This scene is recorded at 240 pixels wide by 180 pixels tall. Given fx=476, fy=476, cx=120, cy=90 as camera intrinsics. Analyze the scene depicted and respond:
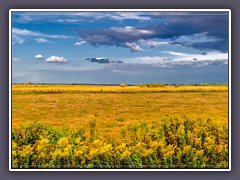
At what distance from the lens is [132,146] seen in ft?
17.8

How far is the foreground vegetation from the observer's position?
5359mm

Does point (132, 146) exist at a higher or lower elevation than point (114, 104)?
lower

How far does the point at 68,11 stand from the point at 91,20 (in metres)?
0.28

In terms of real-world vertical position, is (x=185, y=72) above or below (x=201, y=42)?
below

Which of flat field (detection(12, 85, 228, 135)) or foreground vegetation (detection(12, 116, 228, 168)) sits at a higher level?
flat field (detection(12, 85, 228, 135))

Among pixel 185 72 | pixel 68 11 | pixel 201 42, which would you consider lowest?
pixel 185 72

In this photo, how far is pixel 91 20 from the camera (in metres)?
5.46

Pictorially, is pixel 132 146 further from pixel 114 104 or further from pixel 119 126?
pixel 114 104

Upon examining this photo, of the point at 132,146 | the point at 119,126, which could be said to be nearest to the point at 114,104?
the point at 119,126

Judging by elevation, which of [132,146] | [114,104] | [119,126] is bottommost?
[132,146]

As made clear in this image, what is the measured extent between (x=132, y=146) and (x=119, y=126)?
272 millimetres
